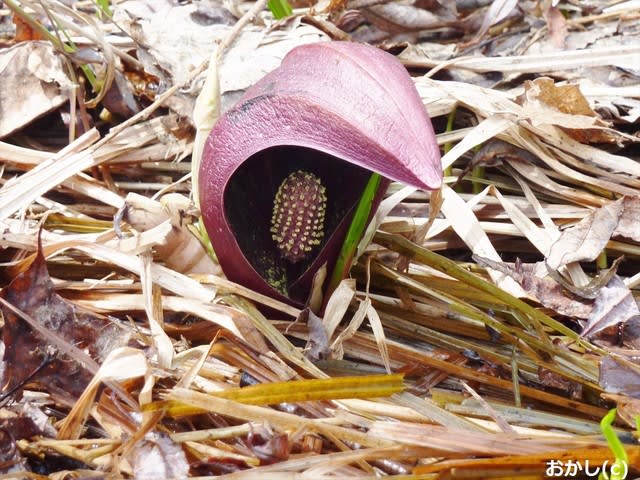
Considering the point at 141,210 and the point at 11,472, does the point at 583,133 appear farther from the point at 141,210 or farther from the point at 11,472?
the point at 11,472

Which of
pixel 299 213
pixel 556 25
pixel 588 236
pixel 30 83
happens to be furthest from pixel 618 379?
pixel 30 83

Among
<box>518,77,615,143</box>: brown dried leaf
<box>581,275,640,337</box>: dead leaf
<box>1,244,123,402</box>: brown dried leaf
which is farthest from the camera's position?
<box>518,77,615,143</box>: brown dried leaf

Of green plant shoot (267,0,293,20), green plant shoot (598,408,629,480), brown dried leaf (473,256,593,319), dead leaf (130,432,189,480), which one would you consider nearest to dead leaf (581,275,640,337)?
brown dried leaf (473,256,593,319)

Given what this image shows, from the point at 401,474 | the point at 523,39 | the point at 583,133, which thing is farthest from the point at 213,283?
the point at 523,39

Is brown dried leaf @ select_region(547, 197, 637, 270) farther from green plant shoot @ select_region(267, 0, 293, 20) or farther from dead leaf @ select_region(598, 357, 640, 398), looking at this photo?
green plant shoot @ select_region(267, 0, 293, 20)

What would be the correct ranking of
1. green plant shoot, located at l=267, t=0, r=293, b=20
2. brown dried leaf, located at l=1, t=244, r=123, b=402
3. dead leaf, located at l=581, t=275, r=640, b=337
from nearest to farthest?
brown dried leaf, located at l=1, t=244, r=123, b=402, dead leaf, located at l=581, t=275, r=640, b=337, green plant shoot, located at l=267, t=0, r=293, b=20

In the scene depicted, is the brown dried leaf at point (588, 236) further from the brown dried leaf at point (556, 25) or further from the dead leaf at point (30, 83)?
the dead leaf at point (30, 83)

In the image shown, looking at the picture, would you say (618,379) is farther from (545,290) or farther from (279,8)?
(279,8)
